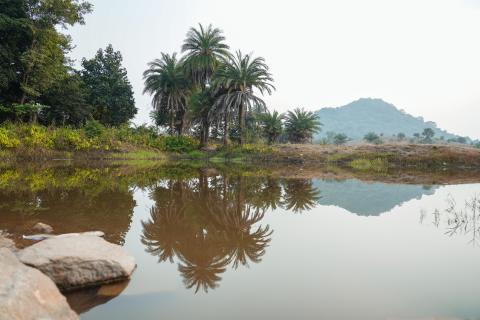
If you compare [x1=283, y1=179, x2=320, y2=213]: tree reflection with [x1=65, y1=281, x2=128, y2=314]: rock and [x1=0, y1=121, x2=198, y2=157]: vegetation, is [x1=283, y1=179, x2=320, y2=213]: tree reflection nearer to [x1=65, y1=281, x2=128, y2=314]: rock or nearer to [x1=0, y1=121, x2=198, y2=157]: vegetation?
[x1=65, y1=281, x2=128, y2=314]: rock

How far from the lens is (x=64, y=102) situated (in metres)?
33.5

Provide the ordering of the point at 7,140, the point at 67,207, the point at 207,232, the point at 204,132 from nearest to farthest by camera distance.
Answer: the point at 207,232, the point at 67,207, the point at 7,140, the point at 204,132

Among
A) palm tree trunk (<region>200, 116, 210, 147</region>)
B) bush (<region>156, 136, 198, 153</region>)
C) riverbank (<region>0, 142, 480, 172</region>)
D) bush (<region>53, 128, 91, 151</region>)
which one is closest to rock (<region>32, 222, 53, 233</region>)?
riverbank (<region>0, 142, 480, 172</region>)

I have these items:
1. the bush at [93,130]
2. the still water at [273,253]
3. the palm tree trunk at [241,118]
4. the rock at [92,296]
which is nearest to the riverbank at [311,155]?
the palm tree trunk at [241,118]

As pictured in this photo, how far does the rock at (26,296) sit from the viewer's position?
2396 mm

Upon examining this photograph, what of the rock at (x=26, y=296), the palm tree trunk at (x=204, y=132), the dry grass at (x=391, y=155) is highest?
the palm tree trunk at (x=204, y=132)

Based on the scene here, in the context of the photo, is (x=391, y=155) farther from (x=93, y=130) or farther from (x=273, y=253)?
(x=273, y=253)

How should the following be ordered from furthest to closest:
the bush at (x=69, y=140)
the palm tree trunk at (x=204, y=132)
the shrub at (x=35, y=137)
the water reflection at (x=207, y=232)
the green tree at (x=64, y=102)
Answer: the palm tree trunk at (x=204, y=132), the green tree at (x=64, y=102), the bush at (x=69, y=140), the shrub at (x=35, y=137), the water reflection at (x=207, y=232)

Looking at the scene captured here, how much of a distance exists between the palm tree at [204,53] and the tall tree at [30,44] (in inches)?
475

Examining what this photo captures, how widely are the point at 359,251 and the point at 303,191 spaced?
21.6ft

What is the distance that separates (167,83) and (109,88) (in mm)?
6551

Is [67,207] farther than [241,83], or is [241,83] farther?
[241,83]

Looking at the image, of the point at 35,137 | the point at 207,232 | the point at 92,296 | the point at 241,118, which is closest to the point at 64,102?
the point at 35,137

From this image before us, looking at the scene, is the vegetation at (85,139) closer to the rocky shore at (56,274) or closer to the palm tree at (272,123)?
the palm tree at (272,123)
